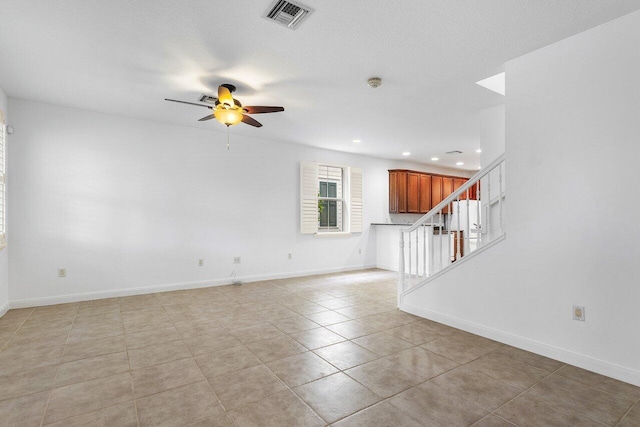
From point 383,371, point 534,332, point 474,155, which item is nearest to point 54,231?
point 383,371

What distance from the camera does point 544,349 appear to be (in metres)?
2.63

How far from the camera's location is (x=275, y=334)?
10.4ft

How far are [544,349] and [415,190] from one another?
226 inches

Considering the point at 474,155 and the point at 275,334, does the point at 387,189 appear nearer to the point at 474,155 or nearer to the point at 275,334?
the point at 474,155

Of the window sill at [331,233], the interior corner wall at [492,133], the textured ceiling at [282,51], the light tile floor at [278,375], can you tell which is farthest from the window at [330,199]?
the interior corner wall at [492,133]

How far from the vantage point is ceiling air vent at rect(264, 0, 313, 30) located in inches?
85.3

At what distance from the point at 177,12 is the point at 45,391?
2782mm

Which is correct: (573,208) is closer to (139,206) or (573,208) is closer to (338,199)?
(338,199)

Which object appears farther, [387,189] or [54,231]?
[387,189]

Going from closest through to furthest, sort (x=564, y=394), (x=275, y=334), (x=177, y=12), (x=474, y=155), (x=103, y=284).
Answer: (x=564, y=394), (x=177, y=12), (x=275, y=334), (x=103, y=284), (x=474, y=155)

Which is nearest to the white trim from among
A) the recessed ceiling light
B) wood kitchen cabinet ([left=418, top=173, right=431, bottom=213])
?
the recessed ceiling light

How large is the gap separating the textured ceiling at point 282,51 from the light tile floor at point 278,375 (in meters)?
2.62

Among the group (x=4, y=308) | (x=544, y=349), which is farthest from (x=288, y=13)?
(x=4, y=308)

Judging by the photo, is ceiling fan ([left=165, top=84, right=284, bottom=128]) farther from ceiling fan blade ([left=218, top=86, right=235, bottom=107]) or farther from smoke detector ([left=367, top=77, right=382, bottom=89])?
smoke detector ([left=367, top=77, right=382, bottom=89])
